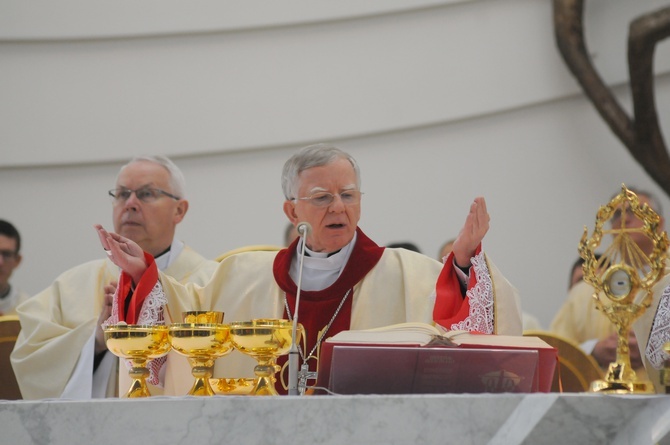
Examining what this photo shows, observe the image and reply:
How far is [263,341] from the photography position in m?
3.26

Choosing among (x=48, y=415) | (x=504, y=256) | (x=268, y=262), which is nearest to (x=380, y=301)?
(x=268, y=262)

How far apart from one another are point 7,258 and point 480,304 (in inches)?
169

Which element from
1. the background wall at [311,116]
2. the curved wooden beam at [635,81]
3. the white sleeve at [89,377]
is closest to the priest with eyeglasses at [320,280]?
the white sleeve at [89,377]

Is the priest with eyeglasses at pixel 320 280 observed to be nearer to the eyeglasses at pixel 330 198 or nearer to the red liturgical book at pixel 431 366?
the eyeglasses at pixel 330 198

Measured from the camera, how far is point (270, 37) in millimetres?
9031

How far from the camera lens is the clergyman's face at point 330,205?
181 inches

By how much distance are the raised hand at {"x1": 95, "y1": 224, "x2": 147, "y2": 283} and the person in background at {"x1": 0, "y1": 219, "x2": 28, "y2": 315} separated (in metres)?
3.14

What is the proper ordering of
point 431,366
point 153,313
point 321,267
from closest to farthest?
Result: point 431,366, point 153,313, point 321,267

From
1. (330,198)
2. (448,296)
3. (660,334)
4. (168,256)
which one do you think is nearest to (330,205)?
(330,198)

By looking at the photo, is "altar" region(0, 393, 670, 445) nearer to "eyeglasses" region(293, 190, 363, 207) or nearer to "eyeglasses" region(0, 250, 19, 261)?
"eyeglasses" region(293, 190, 363, 207)

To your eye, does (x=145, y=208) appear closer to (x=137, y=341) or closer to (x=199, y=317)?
(x=199, y=317)

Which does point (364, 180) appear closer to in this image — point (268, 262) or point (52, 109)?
point (52, 109)

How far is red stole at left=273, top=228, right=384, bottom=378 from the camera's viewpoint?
464 cm

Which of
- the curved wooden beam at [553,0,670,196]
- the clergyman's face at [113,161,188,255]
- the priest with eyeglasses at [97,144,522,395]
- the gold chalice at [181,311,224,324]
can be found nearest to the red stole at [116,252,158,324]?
the priest with eyeglasses at [97,144,522,395]
